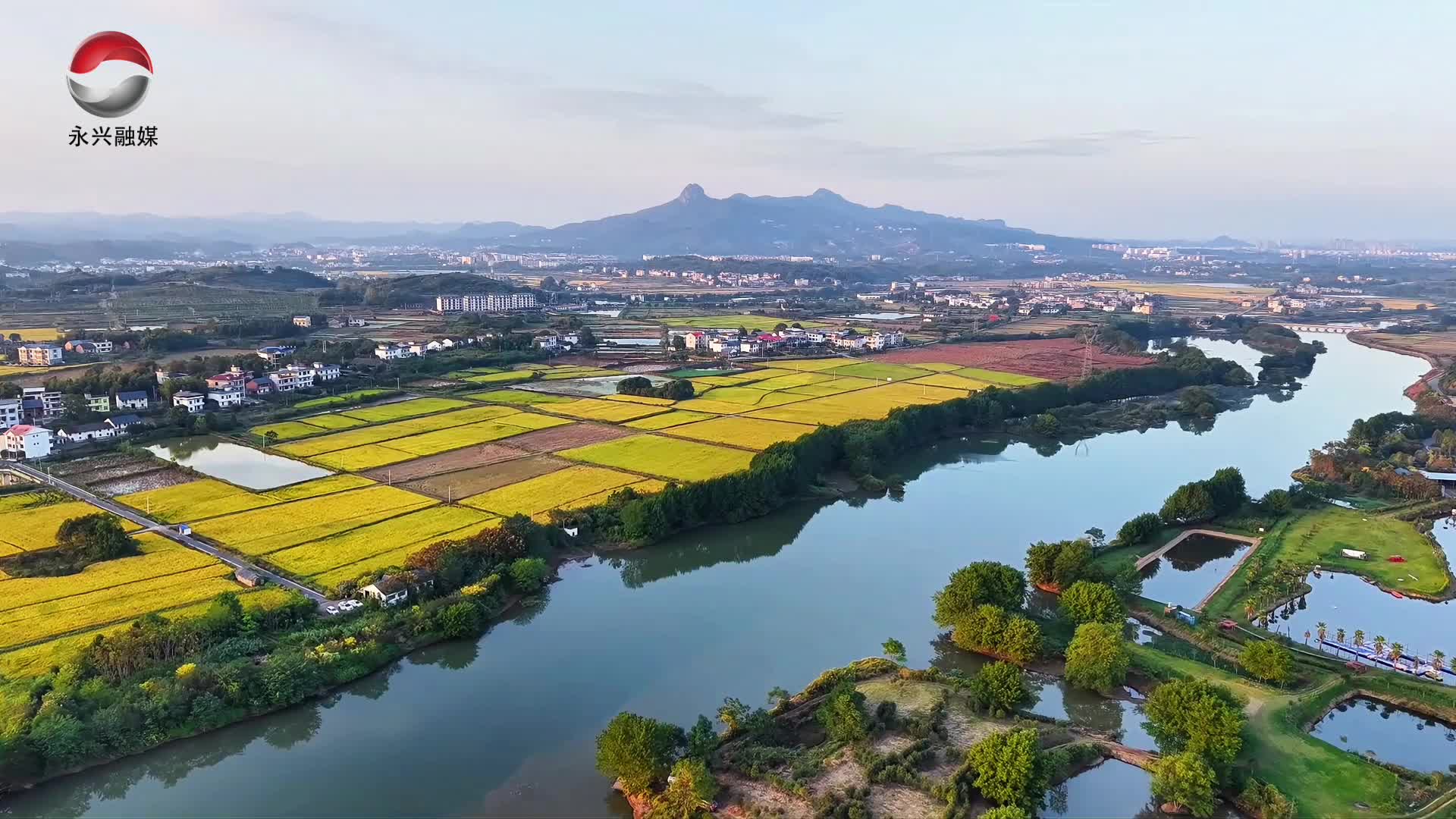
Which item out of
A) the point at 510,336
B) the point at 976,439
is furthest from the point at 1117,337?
the point at 510,336

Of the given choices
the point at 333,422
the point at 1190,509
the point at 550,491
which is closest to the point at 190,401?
the point at 333,422

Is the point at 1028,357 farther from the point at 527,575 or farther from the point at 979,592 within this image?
the point at 527,575

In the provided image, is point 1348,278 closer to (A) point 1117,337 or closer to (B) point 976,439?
(A) point 1117,337

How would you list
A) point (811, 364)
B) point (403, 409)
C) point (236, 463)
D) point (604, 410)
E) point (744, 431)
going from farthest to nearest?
point (811, 364), point (604, 410), point (403, 409), point (744, 431), point (236, 463)

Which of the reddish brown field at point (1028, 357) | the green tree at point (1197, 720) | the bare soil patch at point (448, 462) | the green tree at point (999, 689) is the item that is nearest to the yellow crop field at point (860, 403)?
A: the reddish brown field at point (1028, 357)

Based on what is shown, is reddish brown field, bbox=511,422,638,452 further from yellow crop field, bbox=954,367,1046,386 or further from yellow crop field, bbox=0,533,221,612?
yellow crop field, bbox=954,367,1046,386

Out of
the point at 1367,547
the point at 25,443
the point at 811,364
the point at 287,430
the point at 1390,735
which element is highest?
the point at 25,443

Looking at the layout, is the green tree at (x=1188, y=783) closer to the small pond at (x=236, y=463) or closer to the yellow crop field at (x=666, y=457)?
the yellow crop field at (x=666, y=457)

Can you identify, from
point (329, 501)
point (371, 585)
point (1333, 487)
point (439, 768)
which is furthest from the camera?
point (1333, 487)
